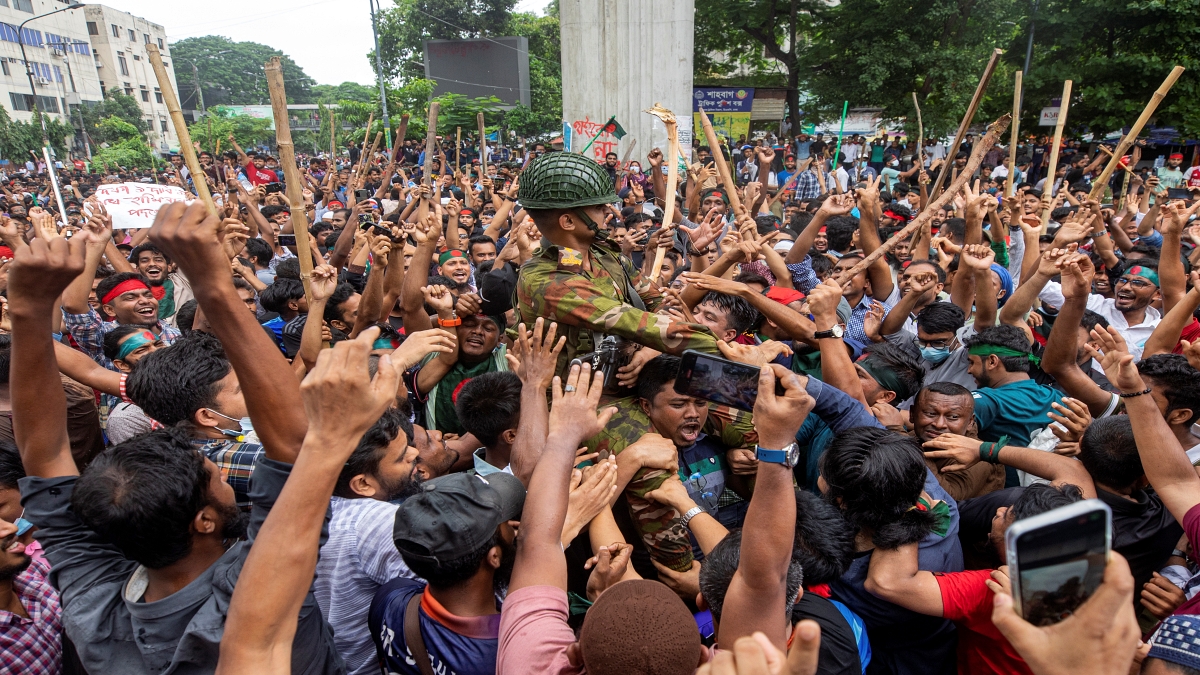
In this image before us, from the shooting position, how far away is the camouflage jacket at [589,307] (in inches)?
116

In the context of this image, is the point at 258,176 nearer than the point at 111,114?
Yes

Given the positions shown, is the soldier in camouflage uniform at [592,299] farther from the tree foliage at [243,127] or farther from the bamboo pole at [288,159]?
the tree foliage at [243,127]

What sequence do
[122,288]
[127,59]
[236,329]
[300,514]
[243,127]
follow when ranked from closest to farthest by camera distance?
[300,514] → [236,329] → [122,288] → [243,127] → [127,59]

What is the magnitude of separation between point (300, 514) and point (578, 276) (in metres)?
1.83

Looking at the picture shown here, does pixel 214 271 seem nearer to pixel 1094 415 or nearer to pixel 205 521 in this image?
pixel 205 521

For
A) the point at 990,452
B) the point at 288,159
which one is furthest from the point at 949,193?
the point at 288,159

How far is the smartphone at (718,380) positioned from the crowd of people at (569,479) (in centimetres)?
2

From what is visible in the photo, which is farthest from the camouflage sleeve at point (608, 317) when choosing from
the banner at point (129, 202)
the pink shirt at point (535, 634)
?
the banner at point (129, 202)

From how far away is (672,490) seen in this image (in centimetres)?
293

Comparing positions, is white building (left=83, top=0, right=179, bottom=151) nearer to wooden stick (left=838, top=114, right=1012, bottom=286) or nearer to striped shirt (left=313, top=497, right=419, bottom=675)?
wooden stick (left=838, top=114, right=1012, bottom=286)

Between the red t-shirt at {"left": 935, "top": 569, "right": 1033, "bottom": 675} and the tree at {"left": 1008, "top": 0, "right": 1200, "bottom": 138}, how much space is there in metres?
19.4

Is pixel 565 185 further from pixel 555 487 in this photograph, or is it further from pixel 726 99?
pixel 726 99

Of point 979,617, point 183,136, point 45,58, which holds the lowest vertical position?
point 979,617

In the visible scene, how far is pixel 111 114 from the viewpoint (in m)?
54.8
